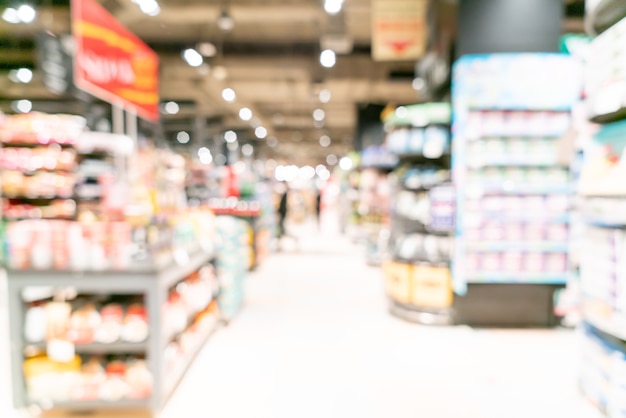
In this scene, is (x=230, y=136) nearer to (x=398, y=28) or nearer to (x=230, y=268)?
(x=398, y=28)

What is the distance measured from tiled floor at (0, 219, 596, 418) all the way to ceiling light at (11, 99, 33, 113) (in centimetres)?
783

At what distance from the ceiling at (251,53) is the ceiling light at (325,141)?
31.5 feet

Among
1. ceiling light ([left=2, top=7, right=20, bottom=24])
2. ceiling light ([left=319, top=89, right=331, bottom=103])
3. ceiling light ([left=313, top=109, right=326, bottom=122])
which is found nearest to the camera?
ceiling light ([left=2, top=7, right=20, bottom=24])

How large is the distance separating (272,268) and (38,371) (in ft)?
19.3

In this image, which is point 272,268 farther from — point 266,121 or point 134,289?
point 266,121

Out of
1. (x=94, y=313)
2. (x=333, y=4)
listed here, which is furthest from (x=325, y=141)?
(x=94, y=313)

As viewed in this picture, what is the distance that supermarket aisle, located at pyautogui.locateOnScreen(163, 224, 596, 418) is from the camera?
3.03m

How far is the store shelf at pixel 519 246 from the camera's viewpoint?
Answer: 473 centimetres

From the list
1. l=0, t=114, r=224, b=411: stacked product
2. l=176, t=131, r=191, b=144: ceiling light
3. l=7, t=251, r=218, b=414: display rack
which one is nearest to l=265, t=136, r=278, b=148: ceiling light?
l=176, t=131, r=191, b=144: ceiling light

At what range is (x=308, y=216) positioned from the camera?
93.8 ft

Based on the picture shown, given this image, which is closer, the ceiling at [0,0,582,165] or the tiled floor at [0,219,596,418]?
the tiled floor at [0,219,596,418]

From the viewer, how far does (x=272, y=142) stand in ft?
90.2

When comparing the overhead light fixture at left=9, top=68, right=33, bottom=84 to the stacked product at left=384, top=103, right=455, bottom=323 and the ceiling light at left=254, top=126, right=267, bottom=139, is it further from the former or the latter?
the ceiling light at left=254, top=126, right=267, bottom=139

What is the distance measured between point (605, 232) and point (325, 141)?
25.2m
